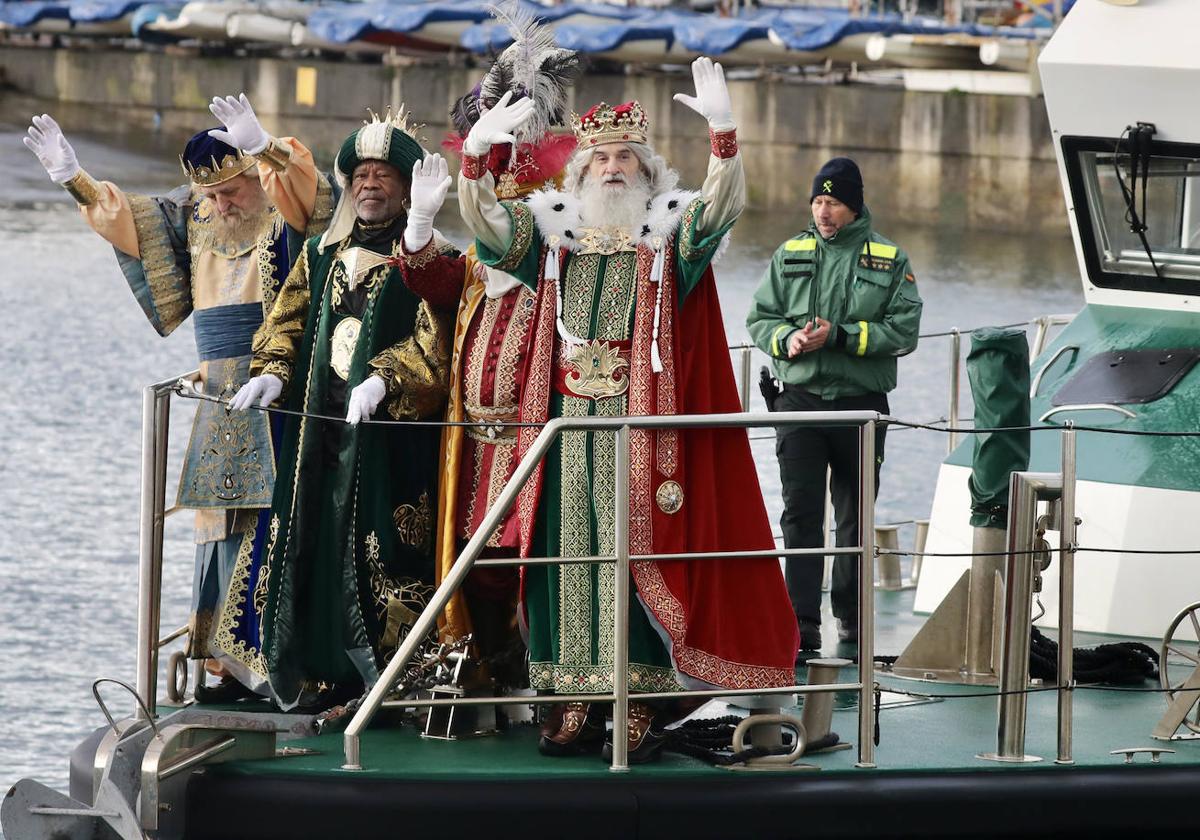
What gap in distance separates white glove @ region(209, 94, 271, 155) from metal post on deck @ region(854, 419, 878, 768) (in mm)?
2009

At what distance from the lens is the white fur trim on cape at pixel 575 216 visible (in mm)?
6051

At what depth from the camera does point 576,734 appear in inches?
235

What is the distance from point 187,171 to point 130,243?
0.98 ft

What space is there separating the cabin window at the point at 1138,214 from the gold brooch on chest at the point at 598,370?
2628 millimetres

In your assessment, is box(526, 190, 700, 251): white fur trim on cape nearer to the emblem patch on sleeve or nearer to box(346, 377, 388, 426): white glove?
box(346, 377, 388, 426): white glove

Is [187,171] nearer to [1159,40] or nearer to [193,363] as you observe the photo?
[1159,40]

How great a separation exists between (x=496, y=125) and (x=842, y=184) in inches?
70.3

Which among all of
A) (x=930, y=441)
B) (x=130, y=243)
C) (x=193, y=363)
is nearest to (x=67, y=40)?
(x=193, y=363)

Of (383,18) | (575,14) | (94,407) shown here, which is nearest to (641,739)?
(94,407)

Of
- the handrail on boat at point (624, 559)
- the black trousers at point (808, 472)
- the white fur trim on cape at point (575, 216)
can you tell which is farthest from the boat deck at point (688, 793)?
the white fur trim on cape at point (575, 216)

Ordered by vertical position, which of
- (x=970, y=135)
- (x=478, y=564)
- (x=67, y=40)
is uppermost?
(x=67, y=40)

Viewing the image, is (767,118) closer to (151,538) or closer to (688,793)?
(151,538)

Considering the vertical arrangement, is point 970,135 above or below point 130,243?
above

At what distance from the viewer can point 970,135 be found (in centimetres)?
3117
